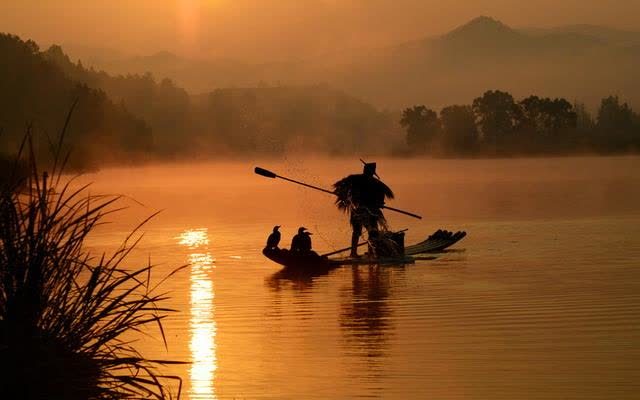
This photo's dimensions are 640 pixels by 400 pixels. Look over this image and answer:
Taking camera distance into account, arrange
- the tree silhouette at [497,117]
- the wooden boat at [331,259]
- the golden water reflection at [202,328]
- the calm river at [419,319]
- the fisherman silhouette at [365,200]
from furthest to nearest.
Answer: the tree silhouette at [497,117]
the fisherman silhouette at [365,200]
the wooden boat at [331,259]
the golden water reflection at [202,328]
the calm river at [419,319]

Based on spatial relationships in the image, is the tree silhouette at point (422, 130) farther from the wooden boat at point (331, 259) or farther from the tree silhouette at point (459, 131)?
the wooden boat at point (331, 259)

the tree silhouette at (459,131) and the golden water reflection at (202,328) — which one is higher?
the tree silhouette at (459,131)

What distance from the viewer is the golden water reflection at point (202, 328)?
12664mm

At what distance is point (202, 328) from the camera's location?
1642cm

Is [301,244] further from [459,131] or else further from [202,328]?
[459,131]

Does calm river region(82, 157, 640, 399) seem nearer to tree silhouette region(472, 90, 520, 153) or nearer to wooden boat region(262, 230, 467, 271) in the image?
wooden boat region(262, 230, 467, 271)

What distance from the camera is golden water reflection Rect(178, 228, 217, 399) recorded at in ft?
41.5

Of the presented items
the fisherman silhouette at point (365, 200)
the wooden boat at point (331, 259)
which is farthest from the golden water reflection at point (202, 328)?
the fisherman silhouette at point (365, 200)

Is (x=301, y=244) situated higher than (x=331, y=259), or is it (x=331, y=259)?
(x=301, y=244)

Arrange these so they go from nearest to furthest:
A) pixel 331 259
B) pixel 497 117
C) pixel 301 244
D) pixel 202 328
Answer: pixel 202 328 → pixel 301 244 → pixel 331 259 → pixel 497 117

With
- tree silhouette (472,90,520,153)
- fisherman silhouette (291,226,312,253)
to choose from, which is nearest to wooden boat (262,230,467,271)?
fisherman silhouette (291,226,312,253)

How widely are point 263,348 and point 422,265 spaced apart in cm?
1003

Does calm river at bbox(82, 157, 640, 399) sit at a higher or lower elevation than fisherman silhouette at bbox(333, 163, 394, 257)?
lower

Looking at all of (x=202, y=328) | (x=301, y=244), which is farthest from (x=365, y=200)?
(x=202, y=328)
